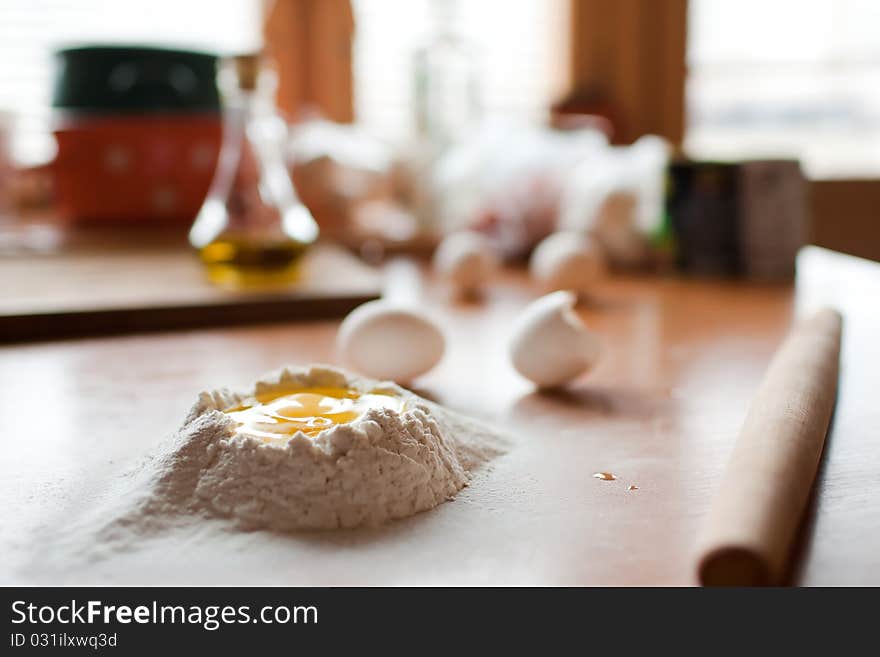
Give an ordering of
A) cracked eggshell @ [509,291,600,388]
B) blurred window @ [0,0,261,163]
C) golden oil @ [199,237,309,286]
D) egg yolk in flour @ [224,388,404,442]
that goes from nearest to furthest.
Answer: egg yolk in flour @ [224,388,404,442] → cracked eggshell @ [509,291,600,388] → golden oil @ [199,237,309,286] → blurred window @ [0,0,261,163]

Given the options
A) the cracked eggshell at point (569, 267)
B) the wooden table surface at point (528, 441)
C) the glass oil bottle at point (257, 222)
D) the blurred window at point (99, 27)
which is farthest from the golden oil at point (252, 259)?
the blurred window at point (99, 27)

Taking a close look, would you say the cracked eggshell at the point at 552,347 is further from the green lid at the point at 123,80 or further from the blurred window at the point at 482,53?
the blurred window at the point at 482,53

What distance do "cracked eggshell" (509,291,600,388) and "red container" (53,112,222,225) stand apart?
754 mm

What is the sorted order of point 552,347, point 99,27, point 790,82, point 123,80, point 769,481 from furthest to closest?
point 790,82 < point 99,27 < point 123,80 < point 552,347 < point 769,481

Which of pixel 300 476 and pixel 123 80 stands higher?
pixel 123 80

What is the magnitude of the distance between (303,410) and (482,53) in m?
1.64

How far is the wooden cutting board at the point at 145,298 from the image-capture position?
2.81 ft

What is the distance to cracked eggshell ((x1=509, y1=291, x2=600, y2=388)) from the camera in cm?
65

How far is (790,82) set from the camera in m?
2.52

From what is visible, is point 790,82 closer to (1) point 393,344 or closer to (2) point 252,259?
(2) point 252,259

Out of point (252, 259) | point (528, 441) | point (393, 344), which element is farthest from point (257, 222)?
point (528, 441)

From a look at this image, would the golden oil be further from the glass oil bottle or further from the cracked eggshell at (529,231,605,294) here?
the cracked eggshell at (529,231,605,294)

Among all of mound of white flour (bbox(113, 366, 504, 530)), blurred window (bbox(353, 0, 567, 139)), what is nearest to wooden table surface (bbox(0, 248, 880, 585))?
mound of white flour (bbox(113, 366, 504, 530))

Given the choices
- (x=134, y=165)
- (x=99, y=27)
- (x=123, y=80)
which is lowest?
(x=134, y=165)
